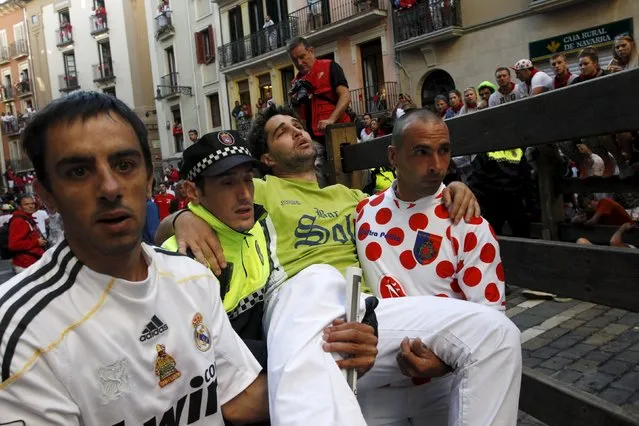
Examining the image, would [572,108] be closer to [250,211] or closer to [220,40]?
[250,211]

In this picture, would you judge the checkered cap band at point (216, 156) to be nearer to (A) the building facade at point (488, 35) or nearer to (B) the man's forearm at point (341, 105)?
(B) the man's forearm at point (341, 105)

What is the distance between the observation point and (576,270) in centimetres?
247

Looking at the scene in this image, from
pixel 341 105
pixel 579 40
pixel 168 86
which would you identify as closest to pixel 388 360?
pixel 341 105

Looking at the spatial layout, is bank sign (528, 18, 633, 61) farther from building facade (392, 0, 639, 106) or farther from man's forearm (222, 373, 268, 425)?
man's forearm (222, 373, 268, 425)

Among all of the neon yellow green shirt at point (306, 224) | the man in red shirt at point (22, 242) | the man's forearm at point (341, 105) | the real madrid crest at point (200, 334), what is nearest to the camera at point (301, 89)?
the man's forearm at point (341, 105)

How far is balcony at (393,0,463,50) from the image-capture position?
1673 centimetres

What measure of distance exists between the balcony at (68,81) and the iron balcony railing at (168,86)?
9180 millimetres

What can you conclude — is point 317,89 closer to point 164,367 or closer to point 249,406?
point 249,406

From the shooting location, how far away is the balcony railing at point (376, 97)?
61.7 feet

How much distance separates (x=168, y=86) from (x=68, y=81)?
36.2ft

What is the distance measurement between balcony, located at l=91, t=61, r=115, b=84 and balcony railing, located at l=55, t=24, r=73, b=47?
3.66m

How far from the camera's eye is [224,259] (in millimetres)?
2342

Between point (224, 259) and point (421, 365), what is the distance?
0.87 m

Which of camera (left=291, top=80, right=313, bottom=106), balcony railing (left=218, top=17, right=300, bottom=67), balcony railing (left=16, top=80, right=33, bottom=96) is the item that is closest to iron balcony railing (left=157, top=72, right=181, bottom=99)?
balcony railing (left=218, top=17, right=300, bottom=67)
